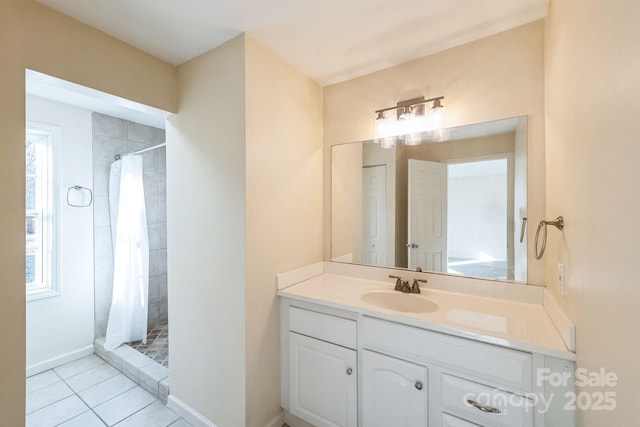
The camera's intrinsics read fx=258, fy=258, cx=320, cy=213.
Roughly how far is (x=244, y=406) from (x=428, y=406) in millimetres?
986

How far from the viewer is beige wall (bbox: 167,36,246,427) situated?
1490mm

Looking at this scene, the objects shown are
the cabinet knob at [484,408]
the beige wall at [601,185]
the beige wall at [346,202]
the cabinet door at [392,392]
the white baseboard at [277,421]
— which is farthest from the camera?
the beige wall at [346,202]

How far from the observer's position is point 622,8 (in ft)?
1.98

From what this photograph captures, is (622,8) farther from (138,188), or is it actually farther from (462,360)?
(138,188)

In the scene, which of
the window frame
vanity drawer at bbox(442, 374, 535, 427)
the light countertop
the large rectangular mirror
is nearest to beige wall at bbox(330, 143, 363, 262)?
the large rectangular mirror

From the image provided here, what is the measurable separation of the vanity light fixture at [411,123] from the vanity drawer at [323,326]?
1234mm

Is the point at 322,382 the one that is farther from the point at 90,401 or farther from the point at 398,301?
the point at 90,401

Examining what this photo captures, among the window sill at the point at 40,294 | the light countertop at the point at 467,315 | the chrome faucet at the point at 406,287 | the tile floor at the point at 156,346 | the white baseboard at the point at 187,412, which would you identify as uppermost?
the chrome faucet at the point at 406,287

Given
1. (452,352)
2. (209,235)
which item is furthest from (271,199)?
(452,352)

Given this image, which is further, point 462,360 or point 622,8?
point 462,360

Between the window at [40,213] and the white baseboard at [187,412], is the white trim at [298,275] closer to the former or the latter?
the white baseboard at [187,412]

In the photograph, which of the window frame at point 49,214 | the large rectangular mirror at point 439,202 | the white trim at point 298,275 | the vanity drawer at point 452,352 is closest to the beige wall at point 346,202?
the large rectangular mirror at point 439,202

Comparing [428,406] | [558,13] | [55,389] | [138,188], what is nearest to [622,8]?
[558,13]

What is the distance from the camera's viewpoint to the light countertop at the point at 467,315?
1.03 meters
